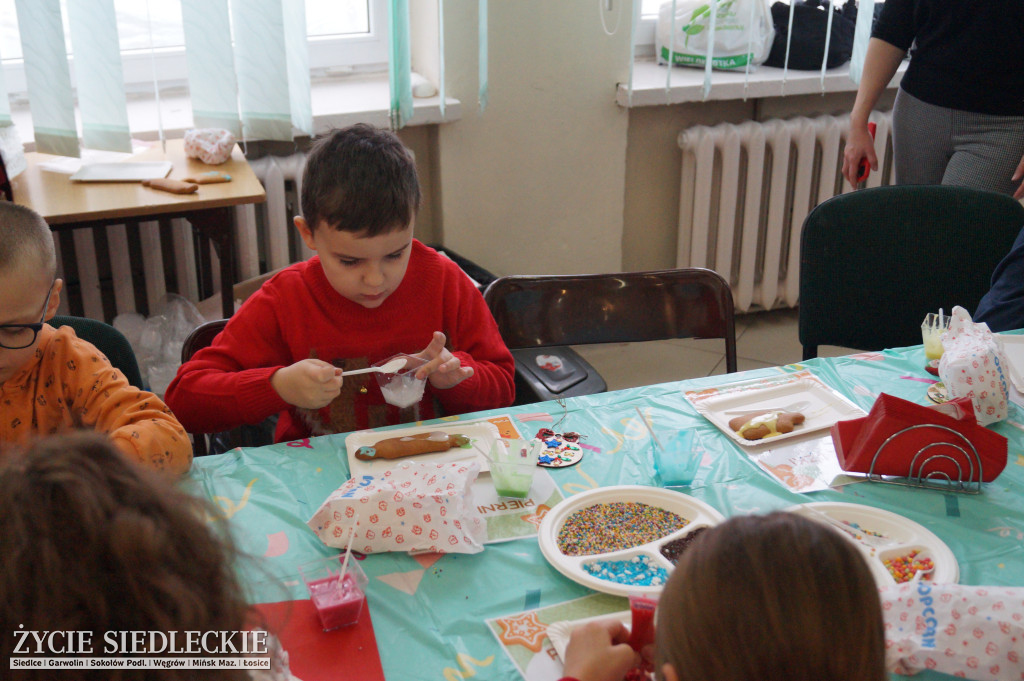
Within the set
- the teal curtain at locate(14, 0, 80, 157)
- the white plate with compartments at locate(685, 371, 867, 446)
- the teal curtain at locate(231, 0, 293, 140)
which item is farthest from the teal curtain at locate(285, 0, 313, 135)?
the white plate with compartments at locate(685, 371, 867, 446)

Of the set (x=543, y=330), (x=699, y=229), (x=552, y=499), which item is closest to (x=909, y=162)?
(x=699, y=229)

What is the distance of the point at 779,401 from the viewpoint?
4.63ft

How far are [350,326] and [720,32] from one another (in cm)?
200

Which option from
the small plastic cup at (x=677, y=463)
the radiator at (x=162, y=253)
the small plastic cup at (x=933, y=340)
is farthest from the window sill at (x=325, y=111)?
the small plastic cup at (x=677, y=463)

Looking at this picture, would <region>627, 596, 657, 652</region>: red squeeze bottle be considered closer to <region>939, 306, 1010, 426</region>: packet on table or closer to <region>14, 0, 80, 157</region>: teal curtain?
<region>939, 306, 1010, 426</region>: packet on table

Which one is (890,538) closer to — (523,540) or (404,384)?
(523,540)

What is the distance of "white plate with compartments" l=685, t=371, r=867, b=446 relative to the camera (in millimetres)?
1327

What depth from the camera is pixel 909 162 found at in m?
2.41

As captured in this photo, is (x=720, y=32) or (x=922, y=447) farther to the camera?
(x=720, y=32)

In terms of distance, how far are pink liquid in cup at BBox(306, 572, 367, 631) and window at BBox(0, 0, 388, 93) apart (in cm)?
182

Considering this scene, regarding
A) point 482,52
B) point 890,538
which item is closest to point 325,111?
point 482,52

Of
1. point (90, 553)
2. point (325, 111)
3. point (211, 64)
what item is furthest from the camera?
point (325, 111)

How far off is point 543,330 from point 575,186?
1279 millimetres

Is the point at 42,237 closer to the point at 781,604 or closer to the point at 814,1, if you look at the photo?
the point at 781,604
